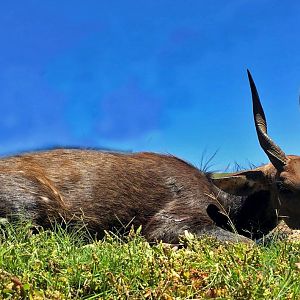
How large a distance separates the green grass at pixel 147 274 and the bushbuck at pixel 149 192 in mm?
2765

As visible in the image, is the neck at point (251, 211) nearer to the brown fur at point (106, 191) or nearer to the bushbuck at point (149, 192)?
the bushbuck at point (149, 192)

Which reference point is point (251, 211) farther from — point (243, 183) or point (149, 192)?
point (149, 192)

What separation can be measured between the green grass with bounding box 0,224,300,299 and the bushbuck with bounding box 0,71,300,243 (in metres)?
2.77

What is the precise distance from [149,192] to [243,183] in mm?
1319

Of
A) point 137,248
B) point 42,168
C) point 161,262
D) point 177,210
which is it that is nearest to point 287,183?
point 177,210

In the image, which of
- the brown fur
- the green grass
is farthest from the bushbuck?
the green grass

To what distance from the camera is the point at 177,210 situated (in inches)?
331

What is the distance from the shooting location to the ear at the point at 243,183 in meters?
8.84

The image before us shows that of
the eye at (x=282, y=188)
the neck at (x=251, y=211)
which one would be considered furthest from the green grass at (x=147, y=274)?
the neck at (x=251, y=211)

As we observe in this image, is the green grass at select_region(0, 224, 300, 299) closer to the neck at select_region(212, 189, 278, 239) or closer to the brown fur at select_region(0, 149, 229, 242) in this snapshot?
the brown fur at select_region(0, 149, 229, 242)

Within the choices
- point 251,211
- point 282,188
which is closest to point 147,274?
point 282,188

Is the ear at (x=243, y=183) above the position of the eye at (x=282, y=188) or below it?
above

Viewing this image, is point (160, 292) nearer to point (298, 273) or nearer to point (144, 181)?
point (298, 273)

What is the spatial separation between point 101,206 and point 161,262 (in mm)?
3890
